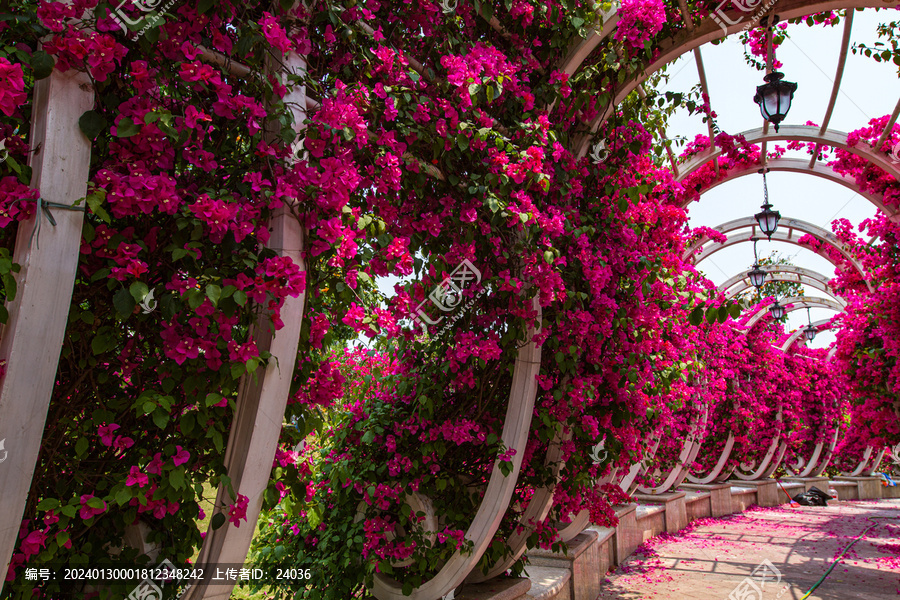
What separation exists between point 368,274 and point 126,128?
3.07ft

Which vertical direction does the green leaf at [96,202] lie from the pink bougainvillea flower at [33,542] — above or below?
above

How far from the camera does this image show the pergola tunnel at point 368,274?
4.28ft

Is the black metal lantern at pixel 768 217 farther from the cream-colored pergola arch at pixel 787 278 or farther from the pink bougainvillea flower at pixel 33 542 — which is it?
the pink bougainvillea flower at pixel 33 542

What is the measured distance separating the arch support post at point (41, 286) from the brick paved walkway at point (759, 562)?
495 centimetres

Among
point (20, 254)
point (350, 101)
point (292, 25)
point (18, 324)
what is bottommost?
point (18, 324)

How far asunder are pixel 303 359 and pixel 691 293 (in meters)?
3.87

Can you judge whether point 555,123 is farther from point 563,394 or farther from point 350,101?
point 350,101

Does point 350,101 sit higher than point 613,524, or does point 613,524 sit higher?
point 350,101

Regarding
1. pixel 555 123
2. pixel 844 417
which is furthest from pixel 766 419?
pixel 555 123

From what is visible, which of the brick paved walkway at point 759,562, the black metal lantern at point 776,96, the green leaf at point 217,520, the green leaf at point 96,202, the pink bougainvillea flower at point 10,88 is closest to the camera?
the pink bougainvillea flower at point 10,88

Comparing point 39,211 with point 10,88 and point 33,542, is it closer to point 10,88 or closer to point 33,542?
point 10,88

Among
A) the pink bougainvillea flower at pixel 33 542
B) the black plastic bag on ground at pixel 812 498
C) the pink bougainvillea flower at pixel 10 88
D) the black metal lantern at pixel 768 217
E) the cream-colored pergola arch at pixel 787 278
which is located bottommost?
the black plastic bag on ground at pixel 812 498

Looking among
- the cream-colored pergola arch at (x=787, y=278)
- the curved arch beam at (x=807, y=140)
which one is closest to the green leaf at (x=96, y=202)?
the curved arch beam at (x=807, y=140)

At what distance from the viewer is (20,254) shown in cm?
120
